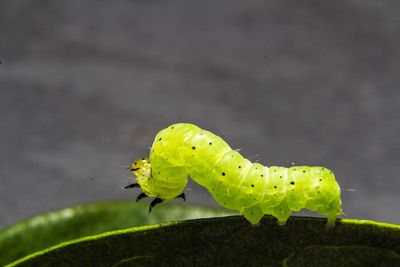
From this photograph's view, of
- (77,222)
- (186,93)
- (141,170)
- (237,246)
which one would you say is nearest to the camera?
(237,246)

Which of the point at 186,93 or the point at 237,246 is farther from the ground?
the point at 186,93

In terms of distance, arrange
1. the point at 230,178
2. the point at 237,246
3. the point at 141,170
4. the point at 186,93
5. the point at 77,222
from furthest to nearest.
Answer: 1. the point at 186,93
2. the point at 77,222
3. the point at 141,170
4. the point at 230,178
5. the point at 237,246

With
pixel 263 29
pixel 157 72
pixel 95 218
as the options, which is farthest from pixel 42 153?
pixel 95 218

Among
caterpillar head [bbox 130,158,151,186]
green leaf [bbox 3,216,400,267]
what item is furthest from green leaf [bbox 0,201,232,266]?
green leaf [bbox 3,216,400,267]

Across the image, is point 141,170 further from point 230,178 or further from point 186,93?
point 186,93

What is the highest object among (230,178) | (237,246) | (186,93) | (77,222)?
(186,93)

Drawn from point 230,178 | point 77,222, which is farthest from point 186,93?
point 230,178

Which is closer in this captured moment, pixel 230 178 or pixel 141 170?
pixel 230 178
